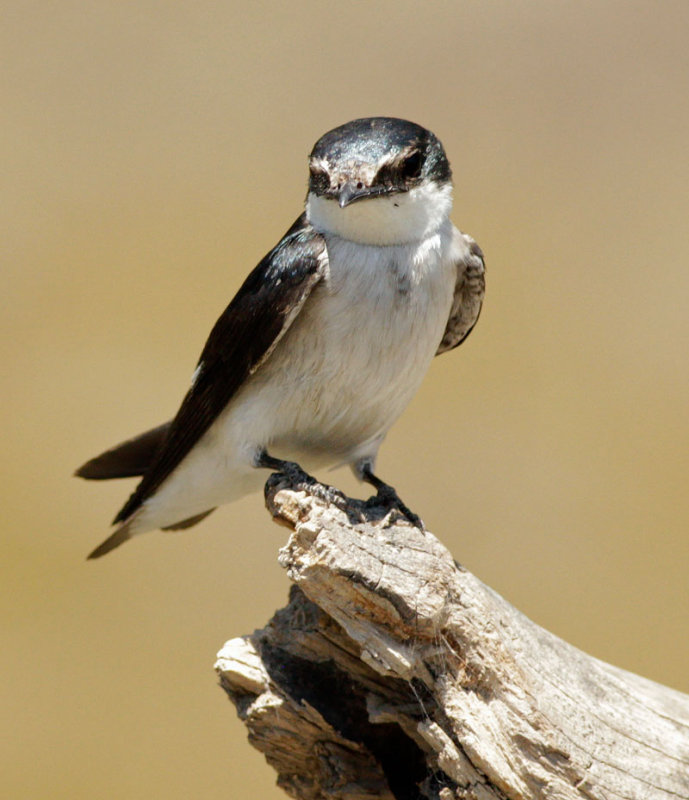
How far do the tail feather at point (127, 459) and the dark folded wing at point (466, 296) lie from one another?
0.68 metres

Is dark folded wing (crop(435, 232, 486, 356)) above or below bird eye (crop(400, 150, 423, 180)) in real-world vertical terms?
below

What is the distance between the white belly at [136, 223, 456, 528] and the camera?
2160mm

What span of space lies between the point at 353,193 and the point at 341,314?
236 millimetres

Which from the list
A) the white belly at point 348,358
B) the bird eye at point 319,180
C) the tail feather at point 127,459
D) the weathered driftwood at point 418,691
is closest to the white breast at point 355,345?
the white belly at point 348,358

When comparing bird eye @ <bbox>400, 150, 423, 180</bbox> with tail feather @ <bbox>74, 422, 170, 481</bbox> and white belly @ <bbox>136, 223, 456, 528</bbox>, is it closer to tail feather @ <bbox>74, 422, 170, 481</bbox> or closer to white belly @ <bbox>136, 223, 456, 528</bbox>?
white belly @ <bbox>136, 223, 456, 528</bbox>

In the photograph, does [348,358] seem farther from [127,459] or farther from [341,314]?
[127,459]

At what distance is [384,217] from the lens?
7.13ft

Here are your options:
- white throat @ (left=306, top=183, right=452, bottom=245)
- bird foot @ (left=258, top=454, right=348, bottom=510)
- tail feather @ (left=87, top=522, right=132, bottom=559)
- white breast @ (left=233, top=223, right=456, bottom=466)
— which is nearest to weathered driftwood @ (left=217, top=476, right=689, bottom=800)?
bird foot @ (left=258, top=454, right=348, bottom=510)

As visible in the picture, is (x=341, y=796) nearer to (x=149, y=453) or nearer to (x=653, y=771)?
(x=653, y=771)

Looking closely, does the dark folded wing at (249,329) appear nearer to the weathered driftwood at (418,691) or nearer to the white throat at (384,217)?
the white throat at (384,217)

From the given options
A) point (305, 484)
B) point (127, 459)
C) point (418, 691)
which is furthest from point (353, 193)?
point (127, 459)

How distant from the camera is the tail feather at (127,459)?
104 inches

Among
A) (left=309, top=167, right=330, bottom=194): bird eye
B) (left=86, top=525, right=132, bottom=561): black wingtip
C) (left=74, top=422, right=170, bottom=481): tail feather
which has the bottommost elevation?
(left=86, top=525, right=132, bottom=561): black wingtip

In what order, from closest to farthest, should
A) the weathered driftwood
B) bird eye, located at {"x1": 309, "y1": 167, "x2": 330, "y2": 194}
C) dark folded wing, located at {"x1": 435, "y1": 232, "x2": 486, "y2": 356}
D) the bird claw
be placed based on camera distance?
the weathered driftwood
the bird claw
bird eye, located at {"x1": 309, "y1": 167, "x2": 330, "y2": 194}
dark folded wing, located at {"x1": 435, "y1": 232, "x2": 486, "y2": 356}
